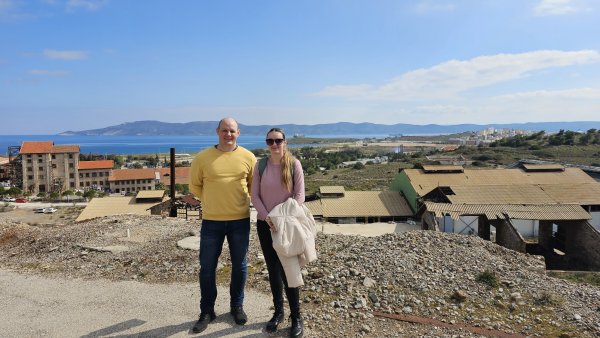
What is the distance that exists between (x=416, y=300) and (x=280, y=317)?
7.16 feet

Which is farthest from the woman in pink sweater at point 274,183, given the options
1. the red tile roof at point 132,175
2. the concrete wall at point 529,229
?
the red tile roof at point 132,175

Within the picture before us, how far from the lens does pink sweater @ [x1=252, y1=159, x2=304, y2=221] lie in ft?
13.5

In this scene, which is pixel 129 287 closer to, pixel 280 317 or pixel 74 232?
pixel 280 317

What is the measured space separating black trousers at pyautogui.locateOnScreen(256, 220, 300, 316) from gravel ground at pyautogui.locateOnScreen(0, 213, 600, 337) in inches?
25.6

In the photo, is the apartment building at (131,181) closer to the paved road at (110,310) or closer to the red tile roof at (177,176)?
the red tile roof at (177,176)

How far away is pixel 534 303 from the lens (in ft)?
19.4

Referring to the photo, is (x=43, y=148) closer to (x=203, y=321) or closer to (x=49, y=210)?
(x=49, y=210)

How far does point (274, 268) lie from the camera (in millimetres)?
4391

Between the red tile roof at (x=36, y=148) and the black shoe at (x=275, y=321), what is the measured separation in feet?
233

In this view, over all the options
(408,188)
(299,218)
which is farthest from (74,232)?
(408,188)

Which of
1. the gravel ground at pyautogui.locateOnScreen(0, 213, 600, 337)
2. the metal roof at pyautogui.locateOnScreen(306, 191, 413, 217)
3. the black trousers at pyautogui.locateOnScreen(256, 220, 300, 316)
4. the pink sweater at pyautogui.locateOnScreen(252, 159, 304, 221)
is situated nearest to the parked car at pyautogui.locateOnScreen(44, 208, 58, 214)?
the metal roof at pyautogui.locateOnScreen(306, 191, 413, 217)

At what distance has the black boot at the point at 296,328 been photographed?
4388 mm

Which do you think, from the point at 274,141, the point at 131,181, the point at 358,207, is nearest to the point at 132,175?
the point at 131,181

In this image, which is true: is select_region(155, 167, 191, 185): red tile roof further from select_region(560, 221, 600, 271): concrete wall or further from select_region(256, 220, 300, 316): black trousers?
select_region(256, 220, 300, 316): black trousers
